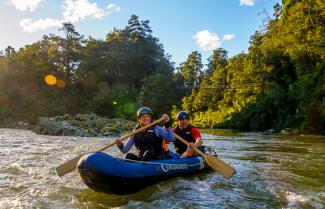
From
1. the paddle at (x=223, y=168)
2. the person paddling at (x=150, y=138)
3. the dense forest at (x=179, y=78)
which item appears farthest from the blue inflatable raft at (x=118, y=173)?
the dense forest at (x=179, y=78)

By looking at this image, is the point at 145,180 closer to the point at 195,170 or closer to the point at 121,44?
the point at 195,170

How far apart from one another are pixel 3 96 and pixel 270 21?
100 feet

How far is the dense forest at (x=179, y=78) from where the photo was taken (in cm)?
2508

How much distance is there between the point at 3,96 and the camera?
148 feet

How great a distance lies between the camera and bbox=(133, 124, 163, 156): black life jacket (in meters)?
6.52

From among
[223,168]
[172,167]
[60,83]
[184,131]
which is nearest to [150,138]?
[172,167]

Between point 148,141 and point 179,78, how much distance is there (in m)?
44.2

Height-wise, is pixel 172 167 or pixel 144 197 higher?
pixel 172 167

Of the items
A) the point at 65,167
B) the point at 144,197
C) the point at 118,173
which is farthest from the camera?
the point at 65,167

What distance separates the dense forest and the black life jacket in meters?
16.6

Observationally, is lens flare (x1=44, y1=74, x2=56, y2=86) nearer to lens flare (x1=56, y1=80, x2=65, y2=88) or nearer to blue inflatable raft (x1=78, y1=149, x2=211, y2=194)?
lens flare (x1=56, y1=80, x2=65, y2=88)

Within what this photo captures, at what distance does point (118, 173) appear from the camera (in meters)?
5.39

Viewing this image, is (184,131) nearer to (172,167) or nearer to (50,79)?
(172,167)

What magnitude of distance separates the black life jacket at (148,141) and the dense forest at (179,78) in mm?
16635
